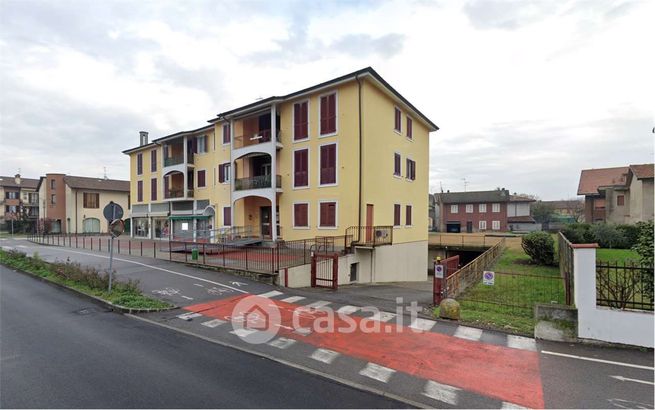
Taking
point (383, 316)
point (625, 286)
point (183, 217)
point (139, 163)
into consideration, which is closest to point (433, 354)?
point (383, 316)

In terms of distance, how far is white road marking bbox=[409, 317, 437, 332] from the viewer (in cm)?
771

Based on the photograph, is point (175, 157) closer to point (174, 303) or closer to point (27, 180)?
point (174, 303)

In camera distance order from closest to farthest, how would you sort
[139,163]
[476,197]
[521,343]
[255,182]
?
[521,343], [255,182], [139,163], [476,197]

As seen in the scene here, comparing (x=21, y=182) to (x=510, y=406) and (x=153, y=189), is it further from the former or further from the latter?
(x=510, y=406)

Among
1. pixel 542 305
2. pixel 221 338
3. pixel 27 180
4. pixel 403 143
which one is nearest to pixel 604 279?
pixel 542 305

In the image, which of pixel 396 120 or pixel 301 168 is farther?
pixel 396 120

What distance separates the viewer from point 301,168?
2194cm

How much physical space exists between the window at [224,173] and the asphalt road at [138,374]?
19863 mm

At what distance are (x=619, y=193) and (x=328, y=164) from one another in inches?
1369

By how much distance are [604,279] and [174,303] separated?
417 inches

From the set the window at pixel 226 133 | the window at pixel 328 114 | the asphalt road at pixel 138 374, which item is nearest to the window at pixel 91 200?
the window at pixel 226 133

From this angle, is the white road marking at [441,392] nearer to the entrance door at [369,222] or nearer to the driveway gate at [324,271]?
the driveway gate at [324,271]

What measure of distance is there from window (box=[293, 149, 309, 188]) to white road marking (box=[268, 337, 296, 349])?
1519 centimetres

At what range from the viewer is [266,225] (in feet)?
83.1
